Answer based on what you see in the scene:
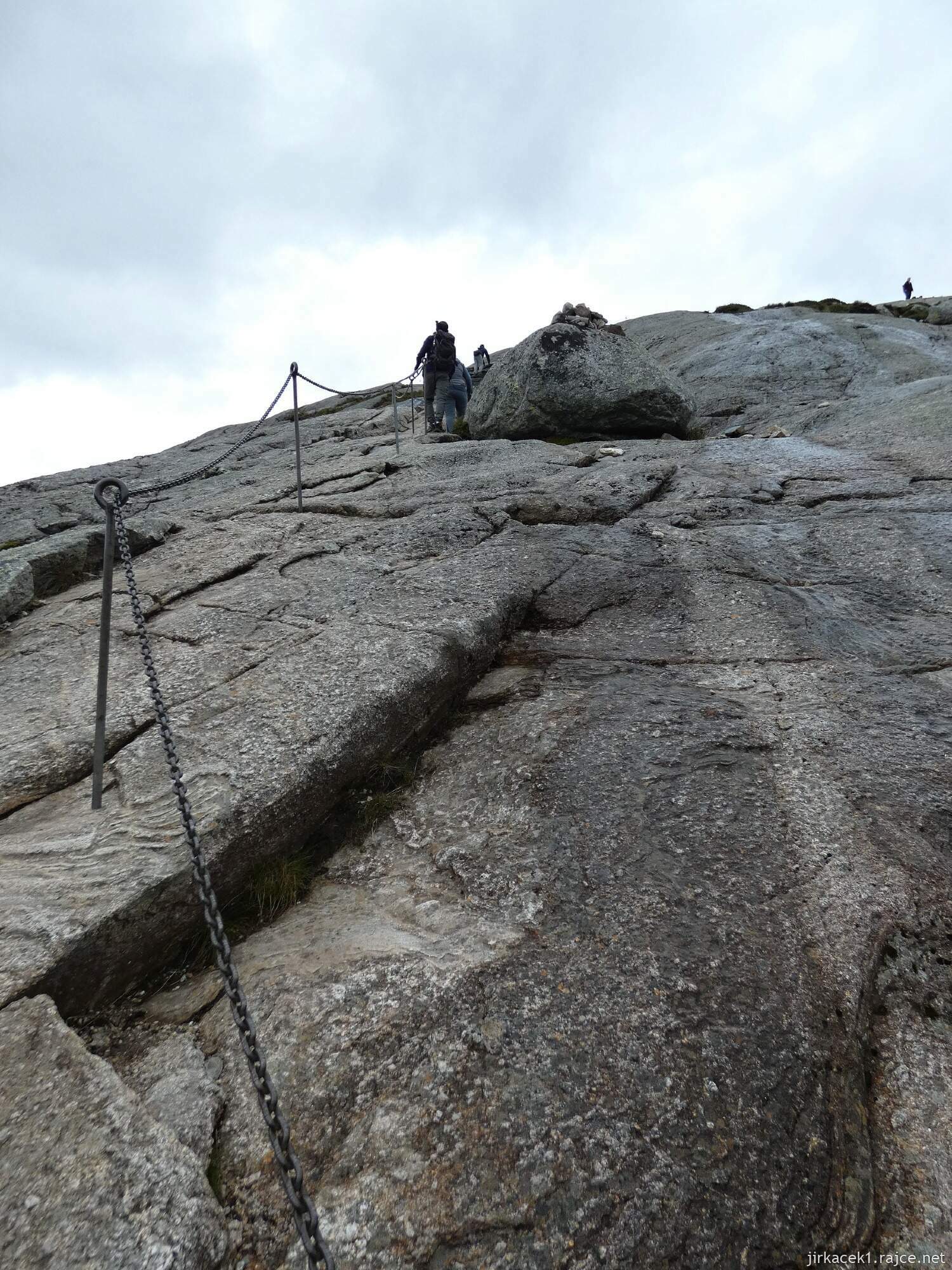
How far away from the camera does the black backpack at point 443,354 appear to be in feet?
55.1

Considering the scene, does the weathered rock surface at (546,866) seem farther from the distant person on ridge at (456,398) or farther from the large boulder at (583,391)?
the distant person on ridge at (456,398)

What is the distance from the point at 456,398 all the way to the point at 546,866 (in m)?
15.3

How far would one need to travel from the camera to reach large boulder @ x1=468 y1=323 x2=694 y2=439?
15.6 meters

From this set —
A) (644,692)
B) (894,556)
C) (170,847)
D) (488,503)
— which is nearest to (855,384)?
(894,556)

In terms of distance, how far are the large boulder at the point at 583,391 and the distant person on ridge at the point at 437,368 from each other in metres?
1.71

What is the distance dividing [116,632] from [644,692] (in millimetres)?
5794

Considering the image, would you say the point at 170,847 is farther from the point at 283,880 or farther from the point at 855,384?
the point at 855,384

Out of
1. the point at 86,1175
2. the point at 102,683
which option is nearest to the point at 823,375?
the point at 102,683

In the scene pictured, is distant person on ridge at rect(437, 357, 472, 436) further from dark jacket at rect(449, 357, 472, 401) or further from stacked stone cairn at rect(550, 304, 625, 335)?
stacked stone cairn at rect(550, 304, 625, 335)

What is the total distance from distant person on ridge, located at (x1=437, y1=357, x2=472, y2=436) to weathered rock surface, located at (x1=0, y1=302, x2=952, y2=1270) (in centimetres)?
881

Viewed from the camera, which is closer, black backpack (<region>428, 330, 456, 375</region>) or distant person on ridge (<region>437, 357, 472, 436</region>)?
black backpack (<region>428, 330, 456, 375</region>)

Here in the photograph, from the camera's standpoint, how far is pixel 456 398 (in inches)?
721

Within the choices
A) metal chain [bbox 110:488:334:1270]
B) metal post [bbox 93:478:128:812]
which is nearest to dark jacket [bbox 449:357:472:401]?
metal post [bbox 93:478:128:812]

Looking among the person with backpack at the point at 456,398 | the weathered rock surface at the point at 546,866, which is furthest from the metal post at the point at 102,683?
the person with backpack at the point at 456,398
